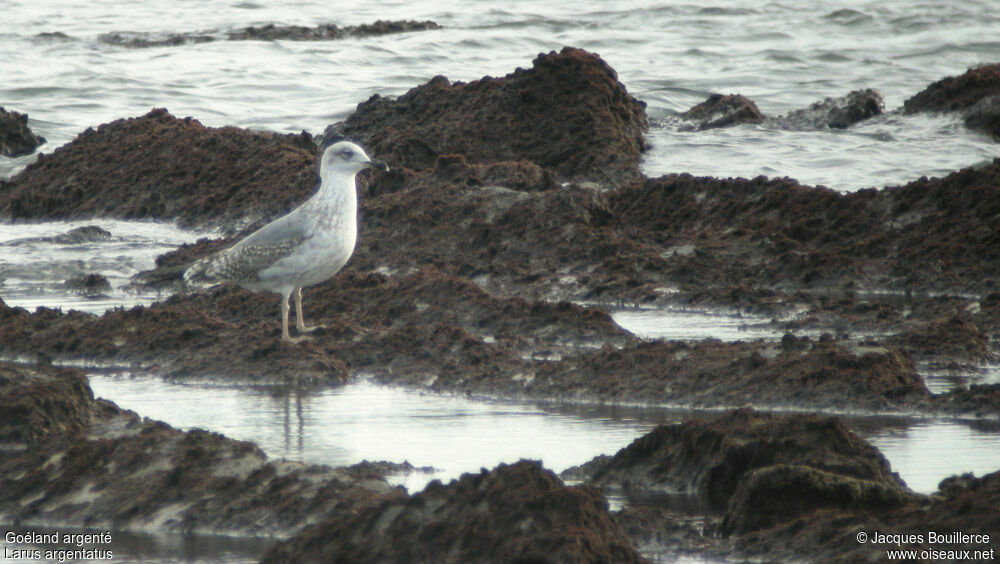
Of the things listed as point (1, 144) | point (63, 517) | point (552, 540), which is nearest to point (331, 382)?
point (63, 517)

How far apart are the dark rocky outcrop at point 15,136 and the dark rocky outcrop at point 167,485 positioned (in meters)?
13.3

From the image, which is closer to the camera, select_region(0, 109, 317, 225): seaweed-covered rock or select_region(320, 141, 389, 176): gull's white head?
select_region(320, 141, 389, 176): gull's white head

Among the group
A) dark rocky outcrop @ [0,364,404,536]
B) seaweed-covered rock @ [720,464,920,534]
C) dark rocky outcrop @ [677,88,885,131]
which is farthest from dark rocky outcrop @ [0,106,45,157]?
seaweed-covered rock @ [720,464,920,534]

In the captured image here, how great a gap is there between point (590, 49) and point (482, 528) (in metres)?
24.5

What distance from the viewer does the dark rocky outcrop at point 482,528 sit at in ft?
12.7

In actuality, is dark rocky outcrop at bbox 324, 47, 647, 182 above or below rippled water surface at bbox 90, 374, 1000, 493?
above

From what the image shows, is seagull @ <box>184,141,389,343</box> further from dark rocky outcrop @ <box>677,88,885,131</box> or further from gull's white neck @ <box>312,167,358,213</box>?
dark rocky outcrop @ <box>677,88,885,131</box>

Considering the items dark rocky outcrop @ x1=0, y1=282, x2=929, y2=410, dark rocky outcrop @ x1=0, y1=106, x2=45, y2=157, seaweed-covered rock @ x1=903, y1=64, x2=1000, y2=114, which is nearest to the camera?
dark rocky outcrop @ x1=0, y1=282, x2=929, y2=410

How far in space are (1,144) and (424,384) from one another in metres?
12.5

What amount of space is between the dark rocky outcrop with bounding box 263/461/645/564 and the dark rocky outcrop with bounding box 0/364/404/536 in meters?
0.36

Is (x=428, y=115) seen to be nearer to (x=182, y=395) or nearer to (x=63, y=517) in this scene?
(x=182, y=395)

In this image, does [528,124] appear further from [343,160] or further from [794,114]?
[343,160]

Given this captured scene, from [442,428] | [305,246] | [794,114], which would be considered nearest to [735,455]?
[442,428]

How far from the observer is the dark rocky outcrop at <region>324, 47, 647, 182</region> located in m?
14.6
